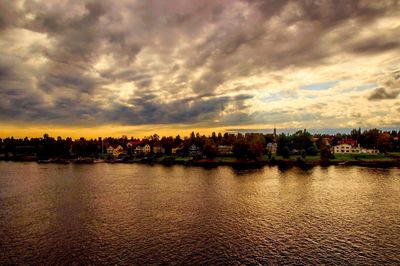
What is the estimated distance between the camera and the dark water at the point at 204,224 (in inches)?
1815

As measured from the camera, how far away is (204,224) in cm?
6188

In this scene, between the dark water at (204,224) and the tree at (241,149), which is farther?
the tree at (241,149)

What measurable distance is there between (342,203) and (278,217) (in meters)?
23.8

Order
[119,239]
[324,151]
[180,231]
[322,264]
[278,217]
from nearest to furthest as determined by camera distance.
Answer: [322,264]
[119,239]
[180,231]
[278,217]
[324,151]

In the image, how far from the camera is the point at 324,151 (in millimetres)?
193750

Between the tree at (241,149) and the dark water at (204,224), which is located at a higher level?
the tree at (241,149)

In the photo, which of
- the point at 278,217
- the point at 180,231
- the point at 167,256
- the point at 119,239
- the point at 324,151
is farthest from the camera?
the point at 324,151

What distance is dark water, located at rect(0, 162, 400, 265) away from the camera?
46.1 m

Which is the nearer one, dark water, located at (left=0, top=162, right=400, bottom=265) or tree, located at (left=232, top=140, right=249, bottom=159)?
dark water, located at (left=0, top=162, right=400, bottom=265)

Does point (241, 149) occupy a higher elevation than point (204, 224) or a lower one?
higher

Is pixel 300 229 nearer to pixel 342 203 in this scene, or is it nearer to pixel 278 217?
pixel 278 217

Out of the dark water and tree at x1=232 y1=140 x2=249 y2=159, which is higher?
tree at x1=232 y1=140 x2=249 y2=159

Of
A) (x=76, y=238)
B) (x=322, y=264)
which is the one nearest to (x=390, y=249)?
(x=322, y=264)

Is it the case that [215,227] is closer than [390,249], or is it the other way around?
[390,249]
